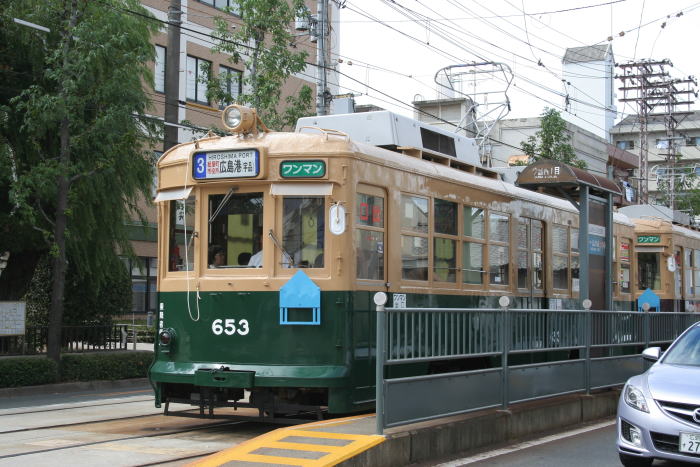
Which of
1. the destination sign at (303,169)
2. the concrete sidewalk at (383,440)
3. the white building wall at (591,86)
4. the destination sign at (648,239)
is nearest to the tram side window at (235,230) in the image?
the destination sign at (303,169)

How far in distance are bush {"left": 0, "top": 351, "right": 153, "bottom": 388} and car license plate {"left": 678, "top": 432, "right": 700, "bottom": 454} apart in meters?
12.7

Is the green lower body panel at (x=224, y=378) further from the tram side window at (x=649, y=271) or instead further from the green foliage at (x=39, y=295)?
the tram side window at (x=649, y=271)

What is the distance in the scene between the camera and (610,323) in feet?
45.0

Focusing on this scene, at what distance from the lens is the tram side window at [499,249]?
44.1 ft

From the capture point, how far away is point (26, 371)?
17.4m

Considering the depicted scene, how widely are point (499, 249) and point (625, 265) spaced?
732cm

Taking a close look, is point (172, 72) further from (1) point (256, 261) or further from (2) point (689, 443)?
(2) point (689, 443)

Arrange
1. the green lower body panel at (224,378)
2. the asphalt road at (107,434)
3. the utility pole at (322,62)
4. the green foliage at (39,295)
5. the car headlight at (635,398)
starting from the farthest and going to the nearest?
the green foliage at (39,295) → the utility pole at (322,62) → the green lower body panel at (224,378) → the asphalt road at (107,434) → the car headlight at (635,398)

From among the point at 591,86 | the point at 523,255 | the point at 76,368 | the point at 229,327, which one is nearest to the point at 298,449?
the point at 229,327

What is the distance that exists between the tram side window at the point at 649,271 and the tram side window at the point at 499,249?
29.2 feet

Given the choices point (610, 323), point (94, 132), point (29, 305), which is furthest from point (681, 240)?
point (29, 305)

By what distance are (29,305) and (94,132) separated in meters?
6.55

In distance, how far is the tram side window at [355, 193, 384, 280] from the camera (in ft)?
34.5

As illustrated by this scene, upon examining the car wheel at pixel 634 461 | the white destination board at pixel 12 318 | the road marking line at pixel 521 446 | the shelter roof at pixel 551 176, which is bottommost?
the road marking line at pixel 521 446
